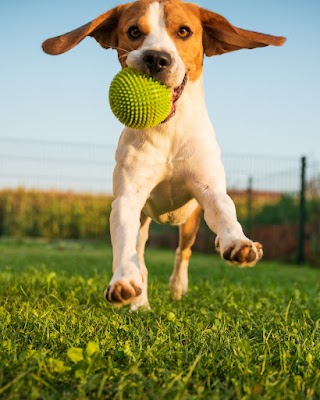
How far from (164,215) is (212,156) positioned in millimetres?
711

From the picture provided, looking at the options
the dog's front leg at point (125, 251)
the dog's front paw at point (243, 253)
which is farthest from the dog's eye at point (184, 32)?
the dog's front paw at point (243, 253)

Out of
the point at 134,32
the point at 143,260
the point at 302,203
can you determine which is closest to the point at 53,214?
the point at 302,203

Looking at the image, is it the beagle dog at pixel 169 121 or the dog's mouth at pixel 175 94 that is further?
the dog's mouth at pixel 175 94

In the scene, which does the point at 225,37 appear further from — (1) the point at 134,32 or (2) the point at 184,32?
(1) the point at 134,32

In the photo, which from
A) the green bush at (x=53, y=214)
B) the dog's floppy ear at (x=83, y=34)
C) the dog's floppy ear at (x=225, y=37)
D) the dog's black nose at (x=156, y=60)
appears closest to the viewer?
→ the dog's black nose at (x=156, y=60)

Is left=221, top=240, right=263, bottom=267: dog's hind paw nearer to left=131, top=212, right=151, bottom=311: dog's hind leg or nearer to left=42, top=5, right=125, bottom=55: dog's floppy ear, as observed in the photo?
left=131, top=212, right=151, bottom=311: dog's hind leg

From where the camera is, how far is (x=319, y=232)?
45.7 feet

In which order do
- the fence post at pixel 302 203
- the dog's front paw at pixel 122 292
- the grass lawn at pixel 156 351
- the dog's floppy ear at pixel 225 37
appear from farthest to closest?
1. the fence post at pixel 302 203
2. the dog's floppy ear at pixel 225 37
3. the dog's front paw at pixel 122 292
4. the grass lawn at pixel 156 351

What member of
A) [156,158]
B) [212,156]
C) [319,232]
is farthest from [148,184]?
[319,232]

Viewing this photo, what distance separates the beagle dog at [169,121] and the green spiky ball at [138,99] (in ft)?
0.22

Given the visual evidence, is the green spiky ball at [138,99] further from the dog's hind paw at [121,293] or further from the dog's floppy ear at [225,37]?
the dog's hind paw at [121,293]

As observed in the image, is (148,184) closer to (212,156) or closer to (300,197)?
(212,156)

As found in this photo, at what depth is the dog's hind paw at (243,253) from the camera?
3.01m

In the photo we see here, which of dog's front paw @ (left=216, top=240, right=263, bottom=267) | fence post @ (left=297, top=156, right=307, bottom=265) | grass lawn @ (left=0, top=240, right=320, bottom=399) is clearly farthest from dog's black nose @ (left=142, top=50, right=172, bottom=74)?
fence post @ (left=297, top=156, right=307, bottom=265)
